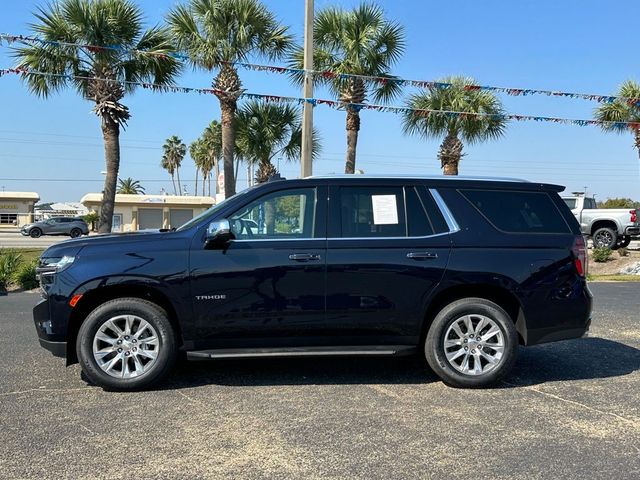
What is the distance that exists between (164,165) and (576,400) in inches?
3269

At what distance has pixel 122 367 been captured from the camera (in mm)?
4844

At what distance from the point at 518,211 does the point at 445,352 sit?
1.49 metres

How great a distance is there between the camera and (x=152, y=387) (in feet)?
16.2

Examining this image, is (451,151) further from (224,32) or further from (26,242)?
(26,242)

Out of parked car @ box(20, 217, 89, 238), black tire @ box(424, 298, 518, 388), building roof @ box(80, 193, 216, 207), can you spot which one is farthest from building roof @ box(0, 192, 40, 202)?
black tire @ box(424, 298, 518, 388)

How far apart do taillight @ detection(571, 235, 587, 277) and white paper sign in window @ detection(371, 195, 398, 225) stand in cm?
167

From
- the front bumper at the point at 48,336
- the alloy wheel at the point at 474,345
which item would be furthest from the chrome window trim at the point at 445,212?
the front bumper at the point at 48,336

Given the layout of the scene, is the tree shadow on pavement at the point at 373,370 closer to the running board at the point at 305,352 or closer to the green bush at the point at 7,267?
the running board at the point at 305,352

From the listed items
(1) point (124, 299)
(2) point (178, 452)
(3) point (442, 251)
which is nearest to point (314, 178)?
(3) point (442, 251)

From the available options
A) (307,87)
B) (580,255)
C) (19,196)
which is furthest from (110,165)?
(19,196)

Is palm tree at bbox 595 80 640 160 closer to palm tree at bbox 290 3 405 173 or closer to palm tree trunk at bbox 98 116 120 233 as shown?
palm tree at bbox 290 3 405 173

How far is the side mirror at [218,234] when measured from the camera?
479 cm

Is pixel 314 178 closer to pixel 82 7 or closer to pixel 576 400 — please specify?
pixel 576 400

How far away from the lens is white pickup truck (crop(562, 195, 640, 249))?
18844 millimetres
